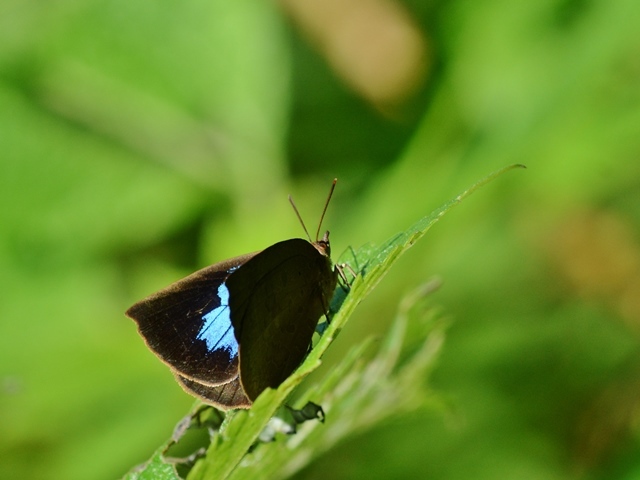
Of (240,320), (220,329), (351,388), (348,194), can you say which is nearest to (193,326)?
(220,329)

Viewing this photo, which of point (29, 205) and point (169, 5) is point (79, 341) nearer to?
point (29, 205)

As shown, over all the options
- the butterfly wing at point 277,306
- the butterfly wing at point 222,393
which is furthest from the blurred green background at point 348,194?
the butterfly wing at point 222,393

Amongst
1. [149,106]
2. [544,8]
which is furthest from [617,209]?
[149,106]

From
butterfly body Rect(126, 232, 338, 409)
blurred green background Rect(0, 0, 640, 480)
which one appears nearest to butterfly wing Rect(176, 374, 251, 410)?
butterfly body Rect(126, 232, 338, 409)

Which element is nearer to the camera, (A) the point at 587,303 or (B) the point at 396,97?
(A) the point at 587,303

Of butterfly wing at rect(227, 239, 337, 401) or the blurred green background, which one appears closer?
butterfly wing at rect(227, 239, 337, 401)

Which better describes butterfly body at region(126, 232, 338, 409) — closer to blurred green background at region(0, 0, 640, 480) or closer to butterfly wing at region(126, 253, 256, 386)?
butterfly wing at region(126, 253, 256, 386)

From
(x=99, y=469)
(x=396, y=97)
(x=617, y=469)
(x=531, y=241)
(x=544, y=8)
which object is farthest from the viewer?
(x=396, y=97)
